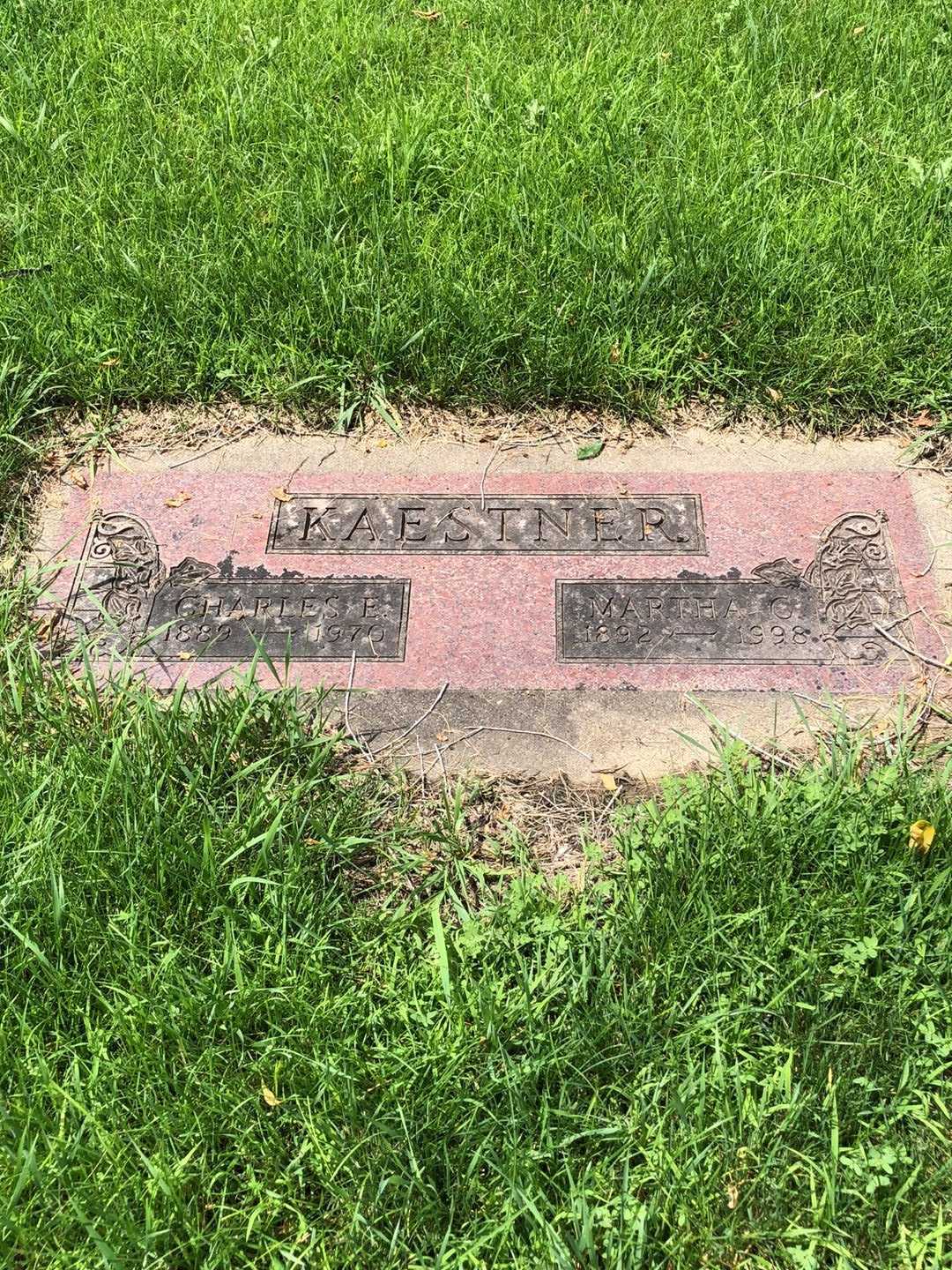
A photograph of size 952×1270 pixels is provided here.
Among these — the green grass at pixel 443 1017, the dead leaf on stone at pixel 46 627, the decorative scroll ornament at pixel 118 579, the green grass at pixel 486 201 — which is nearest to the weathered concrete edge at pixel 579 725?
the green grass at pixel 443 1017

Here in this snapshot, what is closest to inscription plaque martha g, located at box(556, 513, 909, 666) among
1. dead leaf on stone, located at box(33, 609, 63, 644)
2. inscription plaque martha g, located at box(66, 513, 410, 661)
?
inscription plaque martha g, located at box(66, 513, 410, 661)

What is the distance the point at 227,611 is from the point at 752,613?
4.42ft

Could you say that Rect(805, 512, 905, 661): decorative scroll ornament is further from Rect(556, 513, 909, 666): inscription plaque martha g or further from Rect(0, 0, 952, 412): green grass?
Rect(0, 0, 952, 412): green grass

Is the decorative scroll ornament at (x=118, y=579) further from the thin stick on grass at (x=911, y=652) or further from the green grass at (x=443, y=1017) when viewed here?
the thin stick on grass at (x=911, y=652)

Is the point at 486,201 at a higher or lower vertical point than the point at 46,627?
higher

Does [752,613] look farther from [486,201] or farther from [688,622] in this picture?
[486,201]

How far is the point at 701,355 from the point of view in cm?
343

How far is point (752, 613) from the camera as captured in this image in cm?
291

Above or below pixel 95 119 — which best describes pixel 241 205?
below

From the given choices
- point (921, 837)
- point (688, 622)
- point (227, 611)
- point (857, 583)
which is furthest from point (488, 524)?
point (921, 837)

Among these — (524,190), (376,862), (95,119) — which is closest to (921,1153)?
(376,862)

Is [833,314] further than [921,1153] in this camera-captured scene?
Yes

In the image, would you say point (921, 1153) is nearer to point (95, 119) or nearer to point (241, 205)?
point (241, 205)

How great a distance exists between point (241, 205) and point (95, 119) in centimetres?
88
